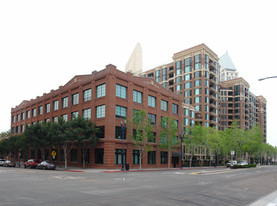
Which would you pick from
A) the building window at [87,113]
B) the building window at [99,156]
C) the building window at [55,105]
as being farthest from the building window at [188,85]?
the building window at [99,156]

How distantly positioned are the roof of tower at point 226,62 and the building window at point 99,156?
15100 cm

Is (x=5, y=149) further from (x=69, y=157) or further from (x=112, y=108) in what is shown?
(x=112, y=108)

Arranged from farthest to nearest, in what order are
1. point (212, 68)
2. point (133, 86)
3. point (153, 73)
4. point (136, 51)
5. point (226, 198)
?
1. point (136, 51)
2. point (153, 73)
3. point (212, 68)
4. point (133, 86)
5. point (226, 198)

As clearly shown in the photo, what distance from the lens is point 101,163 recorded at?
1578 inches

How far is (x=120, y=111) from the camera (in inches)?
1667

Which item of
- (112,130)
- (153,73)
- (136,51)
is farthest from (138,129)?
(136,51)

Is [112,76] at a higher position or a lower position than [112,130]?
higher

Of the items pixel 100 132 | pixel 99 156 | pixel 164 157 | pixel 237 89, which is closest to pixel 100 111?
pixel 100 132

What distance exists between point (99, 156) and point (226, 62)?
158m

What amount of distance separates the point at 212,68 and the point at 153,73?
2457 cm

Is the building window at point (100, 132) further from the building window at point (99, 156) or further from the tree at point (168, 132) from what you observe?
the tree at point (168, 132)

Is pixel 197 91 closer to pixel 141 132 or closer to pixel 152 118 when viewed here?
pixel 152 118

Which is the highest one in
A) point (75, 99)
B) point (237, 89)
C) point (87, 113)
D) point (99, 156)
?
point (237, 89)

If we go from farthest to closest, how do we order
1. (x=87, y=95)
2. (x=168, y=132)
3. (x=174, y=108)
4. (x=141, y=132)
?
(x=174, y=108)
(x=168, y=132)
(x=87, y=95)
(x=141, y=132)
